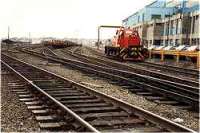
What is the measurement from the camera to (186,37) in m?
64.5

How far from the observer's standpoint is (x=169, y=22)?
7238cm

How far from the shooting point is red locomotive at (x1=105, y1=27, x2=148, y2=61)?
1252 inches

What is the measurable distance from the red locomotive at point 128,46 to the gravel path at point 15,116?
20.4m

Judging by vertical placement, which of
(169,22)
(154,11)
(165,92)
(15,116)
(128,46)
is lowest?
(15,116)

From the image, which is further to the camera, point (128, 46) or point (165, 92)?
point (128, 46)

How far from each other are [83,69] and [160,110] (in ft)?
36.2

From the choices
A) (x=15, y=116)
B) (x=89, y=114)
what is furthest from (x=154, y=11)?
(x=15, y=116)

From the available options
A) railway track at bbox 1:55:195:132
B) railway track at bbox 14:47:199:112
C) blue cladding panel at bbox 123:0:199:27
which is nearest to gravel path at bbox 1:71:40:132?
railway track at bbox 1:55:195:132

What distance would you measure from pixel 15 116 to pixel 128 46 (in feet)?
77.9

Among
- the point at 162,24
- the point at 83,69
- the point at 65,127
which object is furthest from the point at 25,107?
the point at 162,24

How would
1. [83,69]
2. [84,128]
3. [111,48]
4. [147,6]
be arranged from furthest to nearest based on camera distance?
1. [147,6]
2. [111,48]
3. [83,69]
4. [84,128]

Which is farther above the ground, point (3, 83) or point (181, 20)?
point (181, 20)

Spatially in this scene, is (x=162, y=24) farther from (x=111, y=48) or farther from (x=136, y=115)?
(x=136, y=115)

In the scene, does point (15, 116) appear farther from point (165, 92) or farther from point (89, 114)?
point (165, 92)
